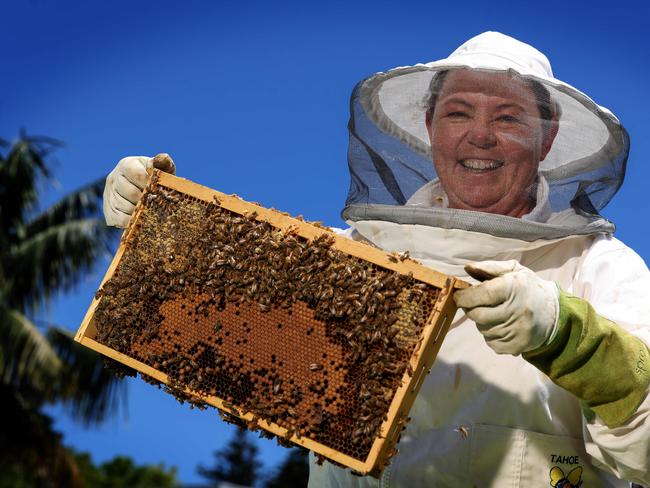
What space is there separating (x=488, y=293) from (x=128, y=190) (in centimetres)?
193

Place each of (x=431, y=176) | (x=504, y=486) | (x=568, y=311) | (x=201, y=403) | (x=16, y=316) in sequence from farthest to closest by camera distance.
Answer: (x=16, y=316) → (x=431, y=176) → (x=504, y=486) → (x=201, y=403) → (x=568, y=311)

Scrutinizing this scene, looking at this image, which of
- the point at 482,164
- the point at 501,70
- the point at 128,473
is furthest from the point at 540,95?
the point at 128,473

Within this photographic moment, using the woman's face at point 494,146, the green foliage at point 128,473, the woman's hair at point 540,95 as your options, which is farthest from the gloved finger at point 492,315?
the green foliage at point 128,473

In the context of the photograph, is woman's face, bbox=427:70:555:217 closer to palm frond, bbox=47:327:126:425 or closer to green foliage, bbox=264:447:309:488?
palm frond, bbox=47:327:126:425

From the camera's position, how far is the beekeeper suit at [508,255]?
3.31 meters

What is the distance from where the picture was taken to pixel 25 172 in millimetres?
21344

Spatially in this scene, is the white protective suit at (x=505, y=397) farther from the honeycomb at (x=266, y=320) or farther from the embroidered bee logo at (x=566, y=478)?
the honeycomb at (x=266, y=320)

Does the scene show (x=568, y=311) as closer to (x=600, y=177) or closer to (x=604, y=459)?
(x=604, y=459)

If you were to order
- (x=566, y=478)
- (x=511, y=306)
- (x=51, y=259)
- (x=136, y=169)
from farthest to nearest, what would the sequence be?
(x=51, y=259), (x=136, y=169), (x=566, y=478), (x=511, y=306)

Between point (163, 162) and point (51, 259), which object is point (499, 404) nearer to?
point (163, 162)

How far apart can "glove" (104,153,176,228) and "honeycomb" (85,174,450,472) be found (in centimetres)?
27

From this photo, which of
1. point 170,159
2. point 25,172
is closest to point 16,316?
point 25,172

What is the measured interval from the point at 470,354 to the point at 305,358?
0.92m

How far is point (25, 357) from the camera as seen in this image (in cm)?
1914
